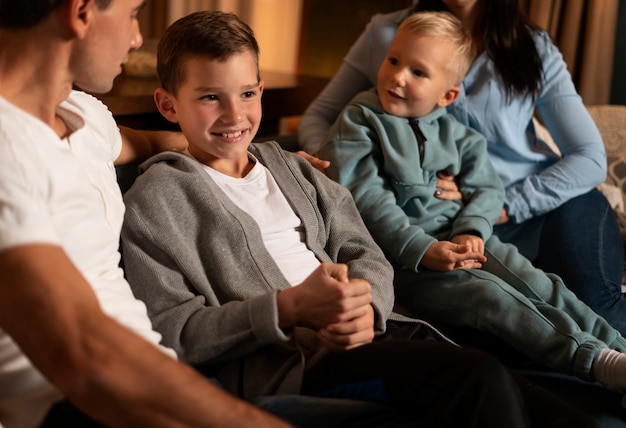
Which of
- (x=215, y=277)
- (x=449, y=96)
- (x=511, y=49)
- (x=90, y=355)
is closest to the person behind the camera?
(x=90, y=355)

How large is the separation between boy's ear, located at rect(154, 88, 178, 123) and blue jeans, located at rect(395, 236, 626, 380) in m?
0.65

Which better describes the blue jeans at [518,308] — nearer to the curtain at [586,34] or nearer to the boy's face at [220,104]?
the boy's face at [220,104]

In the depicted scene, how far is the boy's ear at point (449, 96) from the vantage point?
6.82 feet

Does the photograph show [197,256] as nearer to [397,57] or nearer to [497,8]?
[397,57]

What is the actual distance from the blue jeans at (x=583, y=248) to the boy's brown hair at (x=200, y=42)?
964 millimetres

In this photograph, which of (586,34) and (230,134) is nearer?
(230,134)

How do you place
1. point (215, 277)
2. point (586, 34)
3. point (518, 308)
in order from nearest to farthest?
1. point (215, 277)
2. point (518, 308)
3. point (586, 34)

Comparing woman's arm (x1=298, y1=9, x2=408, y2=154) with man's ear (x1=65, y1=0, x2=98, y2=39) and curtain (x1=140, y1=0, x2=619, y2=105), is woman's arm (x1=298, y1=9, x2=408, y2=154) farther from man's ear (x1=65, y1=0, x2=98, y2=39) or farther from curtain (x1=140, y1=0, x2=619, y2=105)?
curtain (x1=140, y1=0, x2=619, y2=105)

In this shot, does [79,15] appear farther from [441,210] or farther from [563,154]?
[563,154]

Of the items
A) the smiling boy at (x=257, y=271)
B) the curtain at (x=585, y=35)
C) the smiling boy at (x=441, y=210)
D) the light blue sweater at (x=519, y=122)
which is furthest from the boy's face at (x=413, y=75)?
the curtain at (x=585, y=35)

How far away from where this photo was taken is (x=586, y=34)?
3400 millimetres

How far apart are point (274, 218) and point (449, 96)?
2.34 ft

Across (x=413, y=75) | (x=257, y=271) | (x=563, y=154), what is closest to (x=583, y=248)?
(x=563, y=154)

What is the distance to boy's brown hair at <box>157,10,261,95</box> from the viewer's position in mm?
1527
